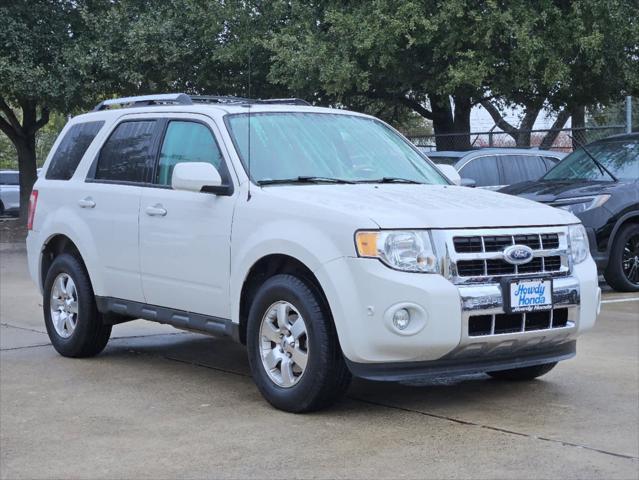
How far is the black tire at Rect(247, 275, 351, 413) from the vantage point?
602cm

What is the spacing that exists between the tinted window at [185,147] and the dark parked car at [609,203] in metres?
5.92

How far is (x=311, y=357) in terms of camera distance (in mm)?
6055

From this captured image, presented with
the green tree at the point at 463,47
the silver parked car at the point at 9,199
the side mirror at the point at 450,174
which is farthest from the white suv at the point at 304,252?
the silver parked car at the point at 9,199

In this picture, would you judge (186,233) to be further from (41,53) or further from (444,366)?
(41,53)

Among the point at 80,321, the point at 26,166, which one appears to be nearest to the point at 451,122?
the point at 26,166

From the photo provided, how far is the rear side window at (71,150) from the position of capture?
8.48m

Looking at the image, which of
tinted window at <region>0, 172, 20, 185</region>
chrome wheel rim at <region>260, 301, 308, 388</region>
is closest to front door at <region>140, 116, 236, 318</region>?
chrome wheel rim at <region>260, 301, 308, 388</region>

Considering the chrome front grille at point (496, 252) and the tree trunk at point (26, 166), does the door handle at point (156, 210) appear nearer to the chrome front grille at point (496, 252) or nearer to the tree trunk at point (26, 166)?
the chrome front grille at point (496, 252)

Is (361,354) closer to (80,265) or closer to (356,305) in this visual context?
(356,305)

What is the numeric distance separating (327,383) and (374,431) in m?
0.40

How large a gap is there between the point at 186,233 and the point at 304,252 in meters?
1.24

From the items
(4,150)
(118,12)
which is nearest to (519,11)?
(118,12)

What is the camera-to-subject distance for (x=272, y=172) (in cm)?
688

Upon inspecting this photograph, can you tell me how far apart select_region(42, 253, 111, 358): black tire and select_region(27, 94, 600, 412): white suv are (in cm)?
1
